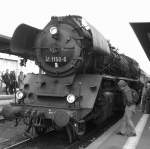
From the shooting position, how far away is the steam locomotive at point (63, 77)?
26.4 ft

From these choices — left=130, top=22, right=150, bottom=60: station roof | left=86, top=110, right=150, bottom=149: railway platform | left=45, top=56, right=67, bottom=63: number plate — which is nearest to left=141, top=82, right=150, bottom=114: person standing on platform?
left=130, top=22, right=150, bottom=60: station roof

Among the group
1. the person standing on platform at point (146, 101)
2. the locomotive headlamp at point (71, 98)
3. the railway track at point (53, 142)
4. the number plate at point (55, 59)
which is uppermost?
the number plate at point (55, 59)

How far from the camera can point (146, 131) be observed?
937 centimetres

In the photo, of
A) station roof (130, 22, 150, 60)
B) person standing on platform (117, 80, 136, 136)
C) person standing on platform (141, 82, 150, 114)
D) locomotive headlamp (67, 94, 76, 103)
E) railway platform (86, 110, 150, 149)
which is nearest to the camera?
railway platform (86, 110, 150, 149)

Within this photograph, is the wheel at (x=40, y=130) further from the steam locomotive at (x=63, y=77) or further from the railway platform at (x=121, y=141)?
the railway platform at (x=121, y=141)

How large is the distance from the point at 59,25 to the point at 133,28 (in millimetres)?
3491

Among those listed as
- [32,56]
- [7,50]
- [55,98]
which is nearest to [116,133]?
[55,98]

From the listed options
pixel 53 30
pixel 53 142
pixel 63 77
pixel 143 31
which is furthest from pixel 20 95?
pixel 143 31

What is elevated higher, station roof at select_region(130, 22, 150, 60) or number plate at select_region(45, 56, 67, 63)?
station roof at select_region(130, 22, 150, 60)

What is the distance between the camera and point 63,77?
8.90 metres

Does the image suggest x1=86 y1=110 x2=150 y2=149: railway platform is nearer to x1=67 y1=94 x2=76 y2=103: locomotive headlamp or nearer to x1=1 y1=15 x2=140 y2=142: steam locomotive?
x1=1 y1=15 x2=140 y2=142: steam locomotive

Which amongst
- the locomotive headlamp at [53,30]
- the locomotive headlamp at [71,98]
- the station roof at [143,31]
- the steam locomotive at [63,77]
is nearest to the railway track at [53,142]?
the steam locomotive at [63,77]

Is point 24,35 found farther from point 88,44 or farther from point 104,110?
point 104,110

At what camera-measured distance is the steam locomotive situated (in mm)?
8055
